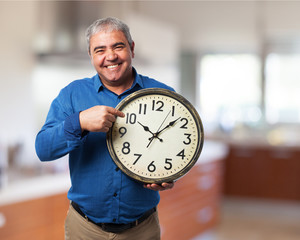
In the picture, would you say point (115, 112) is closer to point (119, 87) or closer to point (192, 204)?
point (119, 87)

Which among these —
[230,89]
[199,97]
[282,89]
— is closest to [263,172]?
[282,89]

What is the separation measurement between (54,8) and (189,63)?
10.7 feet

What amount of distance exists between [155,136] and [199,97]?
18.8 ft

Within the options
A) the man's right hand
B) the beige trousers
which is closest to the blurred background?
the beige trousers

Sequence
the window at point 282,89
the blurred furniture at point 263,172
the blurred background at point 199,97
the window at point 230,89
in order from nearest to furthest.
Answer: the blurred background at point 199,97, the blurred furniture at point 263,172, the window at point 282,89, the window at point 230,89

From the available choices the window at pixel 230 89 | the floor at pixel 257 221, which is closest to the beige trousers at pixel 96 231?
the floor at pixel 257 221

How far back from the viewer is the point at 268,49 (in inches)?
248

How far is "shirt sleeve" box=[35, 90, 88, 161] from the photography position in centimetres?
106

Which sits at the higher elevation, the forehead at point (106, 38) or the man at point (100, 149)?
the forehead at point (106, 38)

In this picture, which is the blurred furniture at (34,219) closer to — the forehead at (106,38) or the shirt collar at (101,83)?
the shirt collar at (101,83)

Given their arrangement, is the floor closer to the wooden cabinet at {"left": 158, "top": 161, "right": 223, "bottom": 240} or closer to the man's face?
the wooden cabinet at {"left": 158, "top": 161, "right": 223, "bottom": 240}

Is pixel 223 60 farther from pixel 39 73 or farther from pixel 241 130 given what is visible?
pixel 39 73

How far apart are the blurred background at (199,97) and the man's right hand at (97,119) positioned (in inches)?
A: 57.9

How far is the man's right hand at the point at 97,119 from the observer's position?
103cm
